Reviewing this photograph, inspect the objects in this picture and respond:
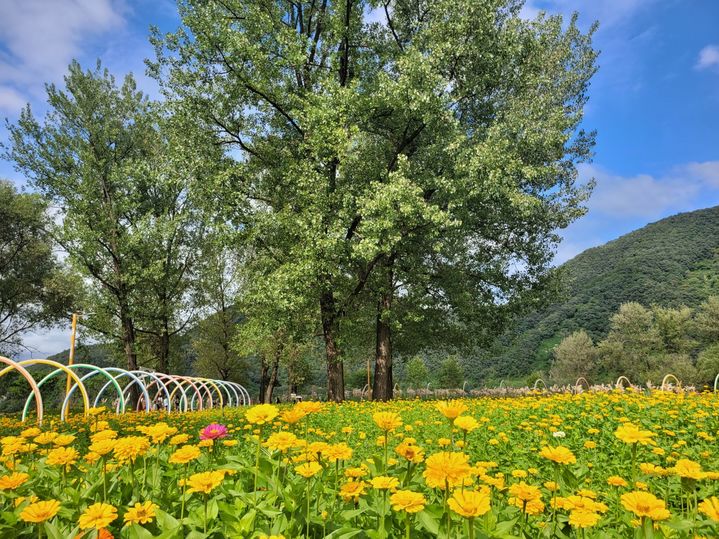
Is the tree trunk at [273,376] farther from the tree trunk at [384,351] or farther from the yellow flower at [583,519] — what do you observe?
the yellow flower at [583,519]

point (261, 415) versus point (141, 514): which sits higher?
point (261, 415)

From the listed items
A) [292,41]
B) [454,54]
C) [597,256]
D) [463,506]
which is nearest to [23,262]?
[292,41]

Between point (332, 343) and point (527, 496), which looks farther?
point (332, 343)

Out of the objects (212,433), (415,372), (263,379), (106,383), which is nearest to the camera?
(212,433)

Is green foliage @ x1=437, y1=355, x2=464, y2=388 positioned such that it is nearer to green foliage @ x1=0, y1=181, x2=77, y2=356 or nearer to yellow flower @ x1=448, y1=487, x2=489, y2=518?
green foliage @ x1=0, y1=181, x2=77, y2=356

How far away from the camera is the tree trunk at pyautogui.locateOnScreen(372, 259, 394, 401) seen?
17.3 meters

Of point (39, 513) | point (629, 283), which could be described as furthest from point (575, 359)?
point (39, 513)

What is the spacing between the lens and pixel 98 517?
170cm

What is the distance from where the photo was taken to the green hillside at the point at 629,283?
180ft

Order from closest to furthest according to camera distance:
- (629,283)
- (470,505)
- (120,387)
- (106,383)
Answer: (470,505)
(106,383)
(120,387)
(629,283)

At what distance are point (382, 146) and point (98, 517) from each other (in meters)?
16.7

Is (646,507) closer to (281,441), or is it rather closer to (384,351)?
(281,441)

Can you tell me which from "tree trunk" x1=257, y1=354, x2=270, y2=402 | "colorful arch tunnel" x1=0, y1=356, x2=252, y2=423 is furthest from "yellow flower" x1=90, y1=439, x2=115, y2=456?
"tree trunk" x1=257, y1=354, x2=270, y2=402

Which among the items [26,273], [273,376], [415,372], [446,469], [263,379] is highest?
[26,273]
